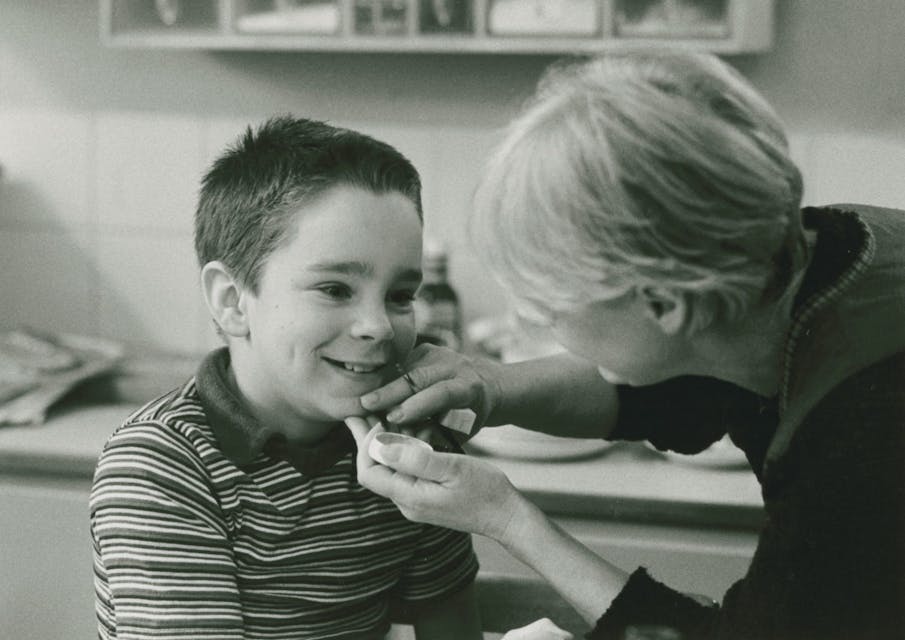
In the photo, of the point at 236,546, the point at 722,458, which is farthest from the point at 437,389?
the point at 722,458

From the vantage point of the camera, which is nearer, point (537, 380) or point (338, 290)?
point (338, 290)

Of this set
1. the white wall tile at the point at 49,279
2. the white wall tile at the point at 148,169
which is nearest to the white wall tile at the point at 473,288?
the white wall tile at the point at 148,169

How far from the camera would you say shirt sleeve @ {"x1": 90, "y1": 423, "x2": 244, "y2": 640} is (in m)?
1.09

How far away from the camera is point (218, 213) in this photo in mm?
1272

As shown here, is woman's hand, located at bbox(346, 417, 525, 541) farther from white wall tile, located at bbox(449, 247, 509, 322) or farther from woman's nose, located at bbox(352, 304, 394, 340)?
white wall tile, located at bbox(449, 247, 509, 322)

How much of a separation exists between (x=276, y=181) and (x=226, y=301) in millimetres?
138

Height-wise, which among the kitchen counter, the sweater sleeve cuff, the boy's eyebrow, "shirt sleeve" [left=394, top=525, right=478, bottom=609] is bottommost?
the kitchen counter

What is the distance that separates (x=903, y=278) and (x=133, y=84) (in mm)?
1887

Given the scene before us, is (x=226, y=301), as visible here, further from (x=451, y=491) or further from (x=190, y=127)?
(x=190, y=127)

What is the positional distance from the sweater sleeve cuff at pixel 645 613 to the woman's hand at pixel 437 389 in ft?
1.00

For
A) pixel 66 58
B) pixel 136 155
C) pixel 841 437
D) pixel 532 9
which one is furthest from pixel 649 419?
pixel 66 58

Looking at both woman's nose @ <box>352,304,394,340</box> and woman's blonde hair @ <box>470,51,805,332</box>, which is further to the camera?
woman's nose @ <box>352,304,394,340</box>

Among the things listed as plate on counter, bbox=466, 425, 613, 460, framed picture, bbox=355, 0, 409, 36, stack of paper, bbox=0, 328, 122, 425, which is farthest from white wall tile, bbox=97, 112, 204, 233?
plate on counter, bbox=466, 425, 613, 460

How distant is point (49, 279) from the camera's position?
8.46ft
